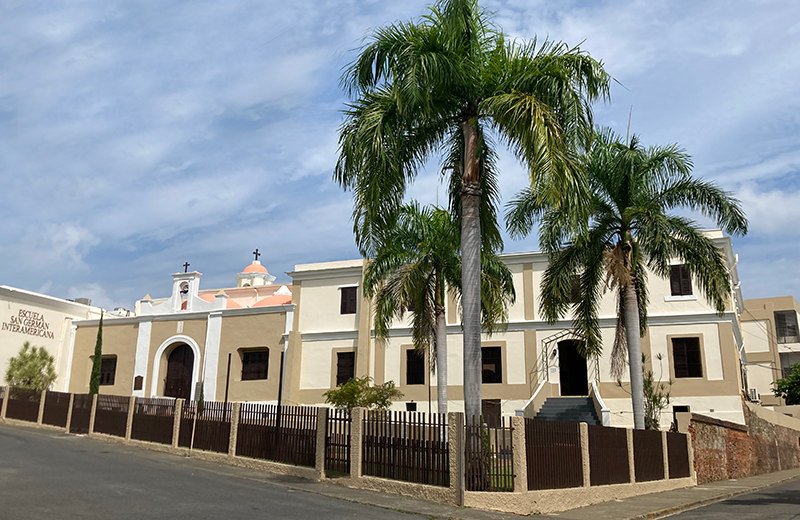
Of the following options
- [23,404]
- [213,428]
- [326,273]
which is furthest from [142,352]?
[213,428]

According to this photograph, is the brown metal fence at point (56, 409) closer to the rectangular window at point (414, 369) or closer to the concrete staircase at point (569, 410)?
the rectangular window at point (414, 369)

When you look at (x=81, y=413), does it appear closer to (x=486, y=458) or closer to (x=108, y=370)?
(x=108, y=370)

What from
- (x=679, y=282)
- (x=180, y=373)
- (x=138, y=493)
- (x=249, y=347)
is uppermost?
(x=679, y=282)

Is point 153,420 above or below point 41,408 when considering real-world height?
below

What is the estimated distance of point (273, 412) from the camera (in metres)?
17.3

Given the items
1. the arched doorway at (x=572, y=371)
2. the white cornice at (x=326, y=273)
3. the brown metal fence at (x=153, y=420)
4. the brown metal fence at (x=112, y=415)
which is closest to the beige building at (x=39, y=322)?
the white cornice at (x=326, y=273)

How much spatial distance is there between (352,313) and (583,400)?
1211 centimetres

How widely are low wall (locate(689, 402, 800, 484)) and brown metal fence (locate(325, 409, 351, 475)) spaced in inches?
502

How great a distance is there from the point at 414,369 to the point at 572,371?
7.48 metres

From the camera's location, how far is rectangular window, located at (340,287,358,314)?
3425cm

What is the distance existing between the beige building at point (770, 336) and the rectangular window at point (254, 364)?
44.0 m

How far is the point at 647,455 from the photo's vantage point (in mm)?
18484

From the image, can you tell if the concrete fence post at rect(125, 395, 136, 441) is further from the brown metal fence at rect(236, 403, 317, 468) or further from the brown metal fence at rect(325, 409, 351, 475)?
the brown metal fence at rect(325, 409, 351, 475)

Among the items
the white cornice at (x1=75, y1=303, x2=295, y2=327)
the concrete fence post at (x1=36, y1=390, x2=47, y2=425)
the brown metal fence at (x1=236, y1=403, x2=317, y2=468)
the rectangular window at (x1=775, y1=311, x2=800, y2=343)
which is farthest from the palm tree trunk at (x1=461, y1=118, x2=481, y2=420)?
the rectangular window at (x1=775, y1=311, x2=800, y2=343)
